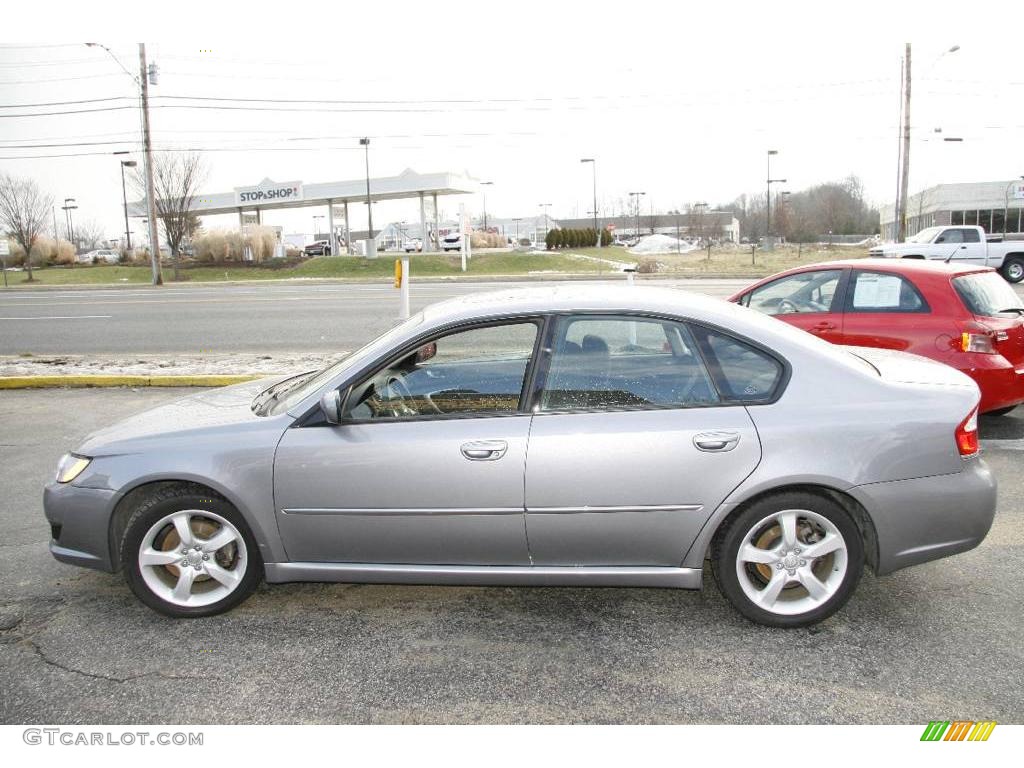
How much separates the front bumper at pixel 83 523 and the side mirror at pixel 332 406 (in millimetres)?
1079

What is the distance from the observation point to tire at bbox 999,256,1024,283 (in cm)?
2453

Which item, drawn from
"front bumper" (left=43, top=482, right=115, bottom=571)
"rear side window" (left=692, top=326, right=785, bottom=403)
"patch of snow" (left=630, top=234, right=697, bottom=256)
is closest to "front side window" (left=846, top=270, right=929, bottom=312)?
"rear side window" (left=692, top=326, right=785, bottom=403)

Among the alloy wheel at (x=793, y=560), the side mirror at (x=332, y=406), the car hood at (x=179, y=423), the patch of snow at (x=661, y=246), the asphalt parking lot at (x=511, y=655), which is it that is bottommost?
the asphalt parking lot at (x=511, y=655)

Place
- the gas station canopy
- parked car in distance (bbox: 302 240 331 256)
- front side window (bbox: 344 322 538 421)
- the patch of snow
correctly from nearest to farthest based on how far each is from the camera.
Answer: front side window (bbox: 344 322 538 421) → the gas station canopy → parked car in distance (bbox: 302 240 331 256) → the patch of snow

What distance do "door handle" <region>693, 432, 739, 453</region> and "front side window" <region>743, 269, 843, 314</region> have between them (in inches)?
146


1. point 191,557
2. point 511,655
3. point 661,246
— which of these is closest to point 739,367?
point 511,655

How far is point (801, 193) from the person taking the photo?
4724 inches

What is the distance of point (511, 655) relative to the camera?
10.8ft

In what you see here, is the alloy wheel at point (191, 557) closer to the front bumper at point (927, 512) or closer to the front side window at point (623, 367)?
the front side window at point (623, 367)

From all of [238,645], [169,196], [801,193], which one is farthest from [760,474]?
[801,193]

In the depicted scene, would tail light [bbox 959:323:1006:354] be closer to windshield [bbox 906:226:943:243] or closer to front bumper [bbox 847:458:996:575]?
front bumper [bbox 847:458:996:575]

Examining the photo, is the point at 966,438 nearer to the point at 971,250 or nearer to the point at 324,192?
the point at 971,250

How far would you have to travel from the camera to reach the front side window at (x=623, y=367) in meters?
3.45

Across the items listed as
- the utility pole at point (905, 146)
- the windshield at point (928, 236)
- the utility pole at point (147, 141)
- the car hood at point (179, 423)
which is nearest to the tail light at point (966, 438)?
the car hood at point (179, 423)
